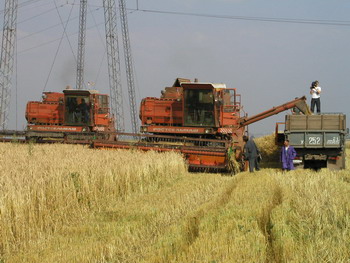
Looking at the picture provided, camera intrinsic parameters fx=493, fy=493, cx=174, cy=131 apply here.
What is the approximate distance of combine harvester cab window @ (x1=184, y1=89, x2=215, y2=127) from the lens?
2059 centimetres

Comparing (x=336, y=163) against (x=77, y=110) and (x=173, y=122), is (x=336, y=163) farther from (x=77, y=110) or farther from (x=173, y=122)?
(x=77, y=110)

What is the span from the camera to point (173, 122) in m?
21.4

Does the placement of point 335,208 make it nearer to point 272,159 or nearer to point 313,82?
point 313,82

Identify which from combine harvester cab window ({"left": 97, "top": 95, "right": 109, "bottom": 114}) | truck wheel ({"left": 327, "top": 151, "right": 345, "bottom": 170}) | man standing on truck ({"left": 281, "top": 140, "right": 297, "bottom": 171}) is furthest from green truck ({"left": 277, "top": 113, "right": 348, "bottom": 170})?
combine harvester cab window ({"left": 97, "top": 95, "right": 109, "bottom": 114})

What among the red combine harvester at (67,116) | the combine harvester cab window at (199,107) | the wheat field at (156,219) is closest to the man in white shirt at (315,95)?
the combine harvester cab window at (199,107)

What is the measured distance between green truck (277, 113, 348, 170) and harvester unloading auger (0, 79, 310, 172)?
201cm

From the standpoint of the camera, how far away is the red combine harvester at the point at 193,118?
19438 millimetres

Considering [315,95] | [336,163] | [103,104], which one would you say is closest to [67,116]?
[103,104]

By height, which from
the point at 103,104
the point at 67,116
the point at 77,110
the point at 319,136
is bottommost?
the point at 319,136

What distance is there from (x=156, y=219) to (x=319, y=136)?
991 centimetres

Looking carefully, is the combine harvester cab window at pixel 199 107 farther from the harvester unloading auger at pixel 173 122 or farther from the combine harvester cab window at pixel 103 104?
the combine harvester cab window at pixel 103 104

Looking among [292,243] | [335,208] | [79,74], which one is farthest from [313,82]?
[79,74]

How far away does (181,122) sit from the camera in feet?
69.6

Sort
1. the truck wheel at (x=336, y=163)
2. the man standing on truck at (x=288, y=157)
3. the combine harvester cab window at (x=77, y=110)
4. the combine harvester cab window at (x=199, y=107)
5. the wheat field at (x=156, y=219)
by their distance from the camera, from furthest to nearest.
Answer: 1. the combine harvester cab window at (x=77, y=110)
2. the combine harvester cab window at (x=199, y=107)
3. the truck wheel at (x=336, y=163)
4. the man standing on truck at (x=288, y=157)
5. the wheat field at (x=156, y=219)
